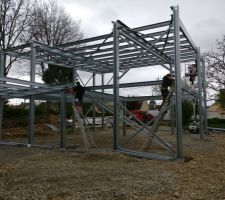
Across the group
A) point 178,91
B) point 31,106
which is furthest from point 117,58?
point 31,106

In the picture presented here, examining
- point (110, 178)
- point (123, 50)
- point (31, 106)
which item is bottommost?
point (110, 178)

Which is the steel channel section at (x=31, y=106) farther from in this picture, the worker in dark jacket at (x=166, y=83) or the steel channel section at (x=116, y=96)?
the worker in dark jacket at (x=166, y=83)

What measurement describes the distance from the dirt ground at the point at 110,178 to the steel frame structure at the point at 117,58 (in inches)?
53.6

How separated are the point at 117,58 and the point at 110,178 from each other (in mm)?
5444

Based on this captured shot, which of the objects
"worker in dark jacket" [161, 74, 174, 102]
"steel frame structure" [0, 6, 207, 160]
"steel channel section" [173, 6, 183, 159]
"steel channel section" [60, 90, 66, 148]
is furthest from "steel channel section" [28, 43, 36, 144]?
"steel channel section" [173, 6, 183, 159]

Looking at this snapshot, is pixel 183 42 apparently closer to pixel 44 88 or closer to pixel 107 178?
pixel 44 88

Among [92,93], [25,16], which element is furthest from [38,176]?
[25,16]

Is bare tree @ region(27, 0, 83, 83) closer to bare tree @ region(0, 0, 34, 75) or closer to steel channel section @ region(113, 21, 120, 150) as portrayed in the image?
bare tree @ region(0, 0, 34, 75)

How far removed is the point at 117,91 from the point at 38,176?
4931mm

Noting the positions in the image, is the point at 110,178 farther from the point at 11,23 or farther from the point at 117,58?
the point at 11,23

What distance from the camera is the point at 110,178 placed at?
6289mm

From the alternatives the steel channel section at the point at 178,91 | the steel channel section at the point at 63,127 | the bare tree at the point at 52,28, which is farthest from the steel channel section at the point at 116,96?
the bare tree at the point at 52,28

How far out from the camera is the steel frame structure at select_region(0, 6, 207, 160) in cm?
966

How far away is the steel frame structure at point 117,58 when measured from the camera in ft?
31.7
